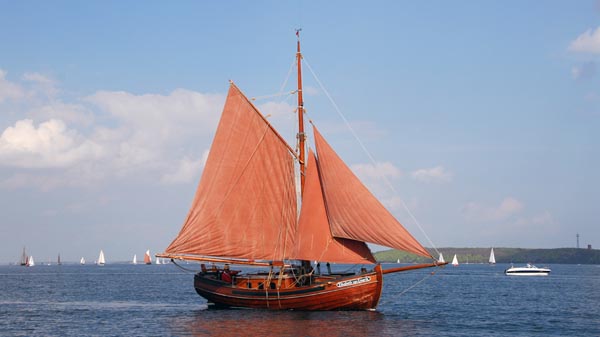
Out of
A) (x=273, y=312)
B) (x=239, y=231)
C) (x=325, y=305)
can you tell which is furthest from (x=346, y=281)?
(x=239, y=231)

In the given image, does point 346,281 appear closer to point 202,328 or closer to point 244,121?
point 202,328

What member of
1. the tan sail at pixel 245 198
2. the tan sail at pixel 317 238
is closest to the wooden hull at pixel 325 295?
the tan sail at pixel 317 238

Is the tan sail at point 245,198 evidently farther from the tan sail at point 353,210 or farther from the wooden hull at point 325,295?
the tan sail at point 353,210

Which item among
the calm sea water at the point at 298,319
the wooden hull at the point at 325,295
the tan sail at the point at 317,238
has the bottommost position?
the calm sea water at the point at 298,319

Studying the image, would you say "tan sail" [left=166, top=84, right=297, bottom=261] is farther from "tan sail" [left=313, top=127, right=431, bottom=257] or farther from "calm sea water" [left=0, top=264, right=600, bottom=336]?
"calm sea water" [left=0, top=264, right=600, bottom=336]

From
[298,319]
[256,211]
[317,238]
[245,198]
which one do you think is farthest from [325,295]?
[245,198]

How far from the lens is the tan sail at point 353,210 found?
52062 millimetres

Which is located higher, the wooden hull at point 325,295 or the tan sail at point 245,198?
the tan sail at point 245,198

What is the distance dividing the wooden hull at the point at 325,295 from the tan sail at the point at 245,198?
144 inches

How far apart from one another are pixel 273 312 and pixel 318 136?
14875 millimetres

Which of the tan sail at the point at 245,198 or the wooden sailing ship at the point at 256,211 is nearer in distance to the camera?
the wooden sailing ship at the point at 256,211

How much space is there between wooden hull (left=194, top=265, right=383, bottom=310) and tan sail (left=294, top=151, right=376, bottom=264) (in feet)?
5.45

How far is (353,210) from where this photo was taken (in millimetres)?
54031

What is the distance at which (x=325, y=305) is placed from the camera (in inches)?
2184
